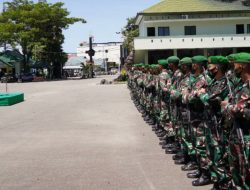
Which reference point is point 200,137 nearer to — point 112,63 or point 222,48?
point 222,48

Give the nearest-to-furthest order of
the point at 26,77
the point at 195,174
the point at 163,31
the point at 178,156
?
the point at 195,174
the point at 178,156
the point at 163,31
the point at 26,77

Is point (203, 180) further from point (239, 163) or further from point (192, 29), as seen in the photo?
point (192, 29)

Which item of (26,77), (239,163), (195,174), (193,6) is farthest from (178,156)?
(26,77)

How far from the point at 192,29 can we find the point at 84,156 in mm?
41983

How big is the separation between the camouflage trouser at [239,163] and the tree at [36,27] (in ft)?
198

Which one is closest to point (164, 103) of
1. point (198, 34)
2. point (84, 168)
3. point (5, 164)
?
point (84, 168)

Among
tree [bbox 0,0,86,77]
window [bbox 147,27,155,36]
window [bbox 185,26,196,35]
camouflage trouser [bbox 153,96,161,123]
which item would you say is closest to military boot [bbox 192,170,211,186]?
camouflage trouser [bbox 153,96,161,123]

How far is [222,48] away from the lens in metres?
49.2

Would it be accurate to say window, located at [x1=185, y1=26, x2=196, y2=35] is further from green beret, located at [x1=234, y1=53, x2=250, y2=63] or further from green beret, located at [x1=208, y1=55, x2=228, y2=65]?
green beret, located at [x1=234, y1=53, x2=250, y2=63]

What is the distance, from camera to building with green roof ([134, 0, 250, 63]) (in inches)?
1870

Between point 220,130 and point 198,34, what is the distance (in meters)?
44.4

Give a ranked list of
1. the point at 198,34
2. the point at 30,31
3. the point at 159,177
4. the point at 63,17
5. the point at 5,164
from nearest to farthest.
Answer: the point at 159,177 < the point at 5,164 < the point at 198,34 < the point at 30,31 < the point at 63,17

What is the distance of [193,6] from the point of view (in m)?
49.2

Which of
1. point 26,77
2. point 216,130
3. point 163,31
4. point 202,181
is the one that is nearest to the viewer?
point 216,130
